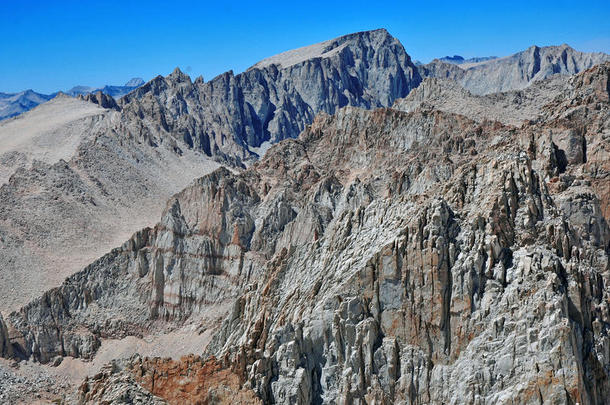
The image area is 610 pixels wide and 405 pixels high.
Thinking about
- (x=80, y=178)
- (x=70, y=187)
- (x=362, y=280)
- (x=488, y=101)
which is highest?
(x=488, y=101)

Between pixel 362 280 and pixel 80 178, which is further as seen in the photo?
pixel 80 178

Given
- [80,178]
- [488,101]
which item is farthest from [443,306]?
[80,178]

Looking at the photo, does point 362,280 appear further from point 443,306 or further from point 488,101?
point 488,101

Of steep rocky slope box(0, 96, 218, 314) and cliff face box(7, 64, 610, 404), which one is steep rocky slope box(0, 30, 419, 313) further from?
cliff face box(7, 64, 610, 404)

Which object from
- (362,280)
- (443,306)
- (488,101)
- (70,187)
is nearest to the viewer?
(443,306)

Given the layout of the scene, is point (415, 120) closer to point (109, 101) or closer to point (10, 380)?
point (10, 380)

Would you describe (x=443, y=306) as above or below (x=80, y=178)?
below

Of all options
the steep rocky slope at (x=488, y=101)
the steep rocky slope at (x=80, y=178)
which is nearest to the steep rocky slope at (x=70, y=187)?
the steep rocky slope at (x=80, y=178)

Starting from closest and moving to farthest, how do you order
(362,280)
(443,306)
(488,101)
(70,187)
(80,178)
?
(443,306)
(362,280)
(70,187)
(80,178)
(488,101)

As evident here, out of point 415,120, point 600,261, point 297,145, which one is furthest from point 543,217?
point 297,145
